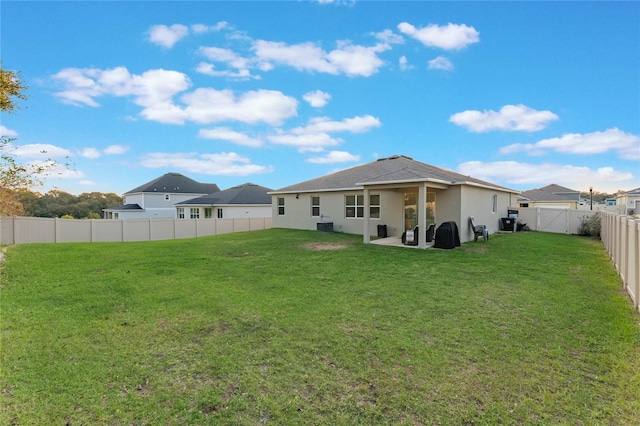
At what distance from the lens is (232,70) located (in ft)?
48.9

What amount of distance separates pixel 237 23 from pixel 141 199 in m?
33.7

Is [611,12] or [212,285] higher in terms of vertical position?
[611,12]

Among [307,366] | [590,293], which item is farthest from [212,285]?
[590,293]

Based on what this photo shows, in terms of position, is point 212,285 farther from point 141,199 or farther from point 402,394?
point 141,199

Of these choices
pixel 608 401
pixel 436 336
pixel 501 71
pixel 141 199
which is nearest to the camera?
pixel 608 401

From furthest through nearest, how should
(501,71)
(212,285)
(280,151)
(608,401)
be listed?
(280,151), (501,71), (212,285), (608,401)

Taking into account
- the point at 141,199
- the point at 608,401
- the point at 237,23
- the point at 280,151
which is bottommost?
the point at 608,401

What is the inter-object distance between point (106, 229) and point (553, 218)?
2649 cm

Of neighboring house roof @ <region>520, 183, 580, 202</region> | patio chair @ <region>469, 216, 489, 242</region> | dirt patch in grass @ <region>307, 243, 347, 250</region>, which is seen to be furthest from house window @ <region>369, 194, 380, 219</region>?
neighboring house roof @ <region>520, 183, 580, 202</region>

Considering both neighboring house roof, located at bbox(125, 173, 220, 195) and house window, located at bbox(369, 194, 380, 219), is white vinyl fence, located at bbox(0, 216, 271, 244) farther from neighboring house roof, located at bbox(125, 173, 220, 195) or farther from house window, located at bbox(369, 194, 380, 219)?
neighboring house roof, located at bbox(125, 173, 220, 195)

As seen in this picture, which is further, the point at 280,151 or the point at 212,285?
the point at 280,151

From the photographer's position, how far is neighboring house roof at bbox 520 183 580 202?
3759 centimetres

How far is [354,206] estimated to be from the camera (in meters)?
17.2

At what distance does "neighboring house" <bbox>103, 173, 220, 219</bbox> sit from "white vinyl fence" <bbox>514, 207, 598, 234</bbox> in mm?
37021
